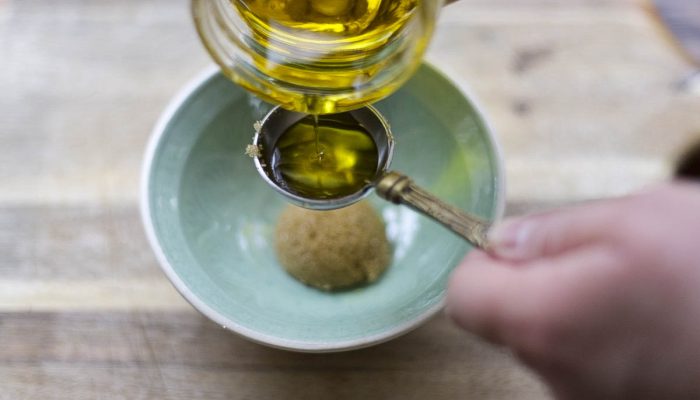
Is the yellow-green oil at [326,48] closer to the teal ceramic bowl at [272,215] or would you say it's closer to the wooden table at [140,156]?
the teal ceramic bowl at [272,215]

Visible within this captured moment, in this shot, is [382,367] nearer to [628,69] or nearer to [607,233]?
[607,233]

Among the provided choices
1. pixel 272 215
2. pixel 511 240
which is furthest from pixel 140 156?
pixel 511 240

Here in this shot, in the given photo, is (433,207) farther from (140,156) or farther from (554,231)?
(140,156)

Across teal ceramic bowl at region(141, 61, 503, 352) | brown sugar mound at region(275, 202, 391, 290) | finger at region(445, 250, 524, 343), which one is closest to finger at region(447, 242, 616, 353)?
finger at region(445, 250, 524, 343)

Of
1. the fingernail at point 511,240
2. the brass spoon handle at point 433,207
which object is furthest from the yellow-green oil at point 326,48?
the fingernail at point 511,240

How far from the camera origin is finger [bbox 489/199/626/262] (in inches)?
16.3

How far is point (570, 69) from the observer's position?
859 millimetres

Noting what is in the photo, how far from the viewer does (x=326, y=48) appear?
0.65 m

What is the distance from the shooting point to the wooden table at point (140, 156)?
68 cm

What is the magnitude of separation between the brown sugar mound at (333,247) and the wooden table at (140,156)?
0.27 feet

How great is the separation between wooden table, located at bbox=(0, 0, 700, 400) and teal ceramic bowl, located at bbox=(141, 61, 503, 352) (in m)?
0.07

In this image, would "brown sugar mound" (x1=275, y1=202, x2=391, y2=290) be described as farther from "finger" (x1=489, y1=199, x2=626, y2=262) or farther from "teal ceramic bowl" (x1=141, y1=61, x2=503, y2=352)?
"finger" (x1=489, y1=199, x2=626, y2=262)

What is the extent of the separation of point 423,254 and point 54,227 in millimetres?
422

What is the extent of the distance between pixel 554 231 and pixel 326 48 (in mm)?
311
